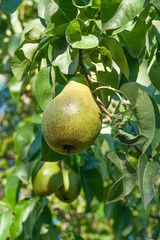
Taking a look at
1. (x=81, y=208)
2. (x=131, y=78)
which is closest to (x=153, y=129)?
(x=131, y=78)

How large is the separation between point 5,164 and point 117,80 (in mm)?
3449

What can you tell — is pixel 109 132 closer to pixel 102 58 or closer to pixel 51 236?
pixel 51 236

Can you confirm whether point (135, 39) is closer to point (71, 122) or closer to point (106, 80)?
point (106, 80)

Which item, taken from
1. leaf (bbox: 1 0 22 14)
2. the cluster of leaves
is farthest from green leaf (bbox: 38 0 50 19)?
leaf (bbox: 1 0 22 14)

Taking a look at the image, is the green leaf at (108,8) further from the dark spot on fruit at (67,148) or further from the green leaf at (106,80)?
the dark spot on fruit at (67,148)

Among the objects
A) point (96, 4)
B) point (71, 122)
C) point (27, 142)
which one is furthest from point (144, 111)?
point (27, 142)

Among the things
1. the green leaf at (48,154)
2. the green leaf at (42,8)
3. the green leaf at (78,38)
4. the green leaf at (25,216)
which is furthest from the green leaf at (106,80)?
the green leaf at (25,216)

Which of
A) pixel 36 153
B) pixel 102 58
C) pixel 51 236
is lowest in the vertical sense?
pixel 51 236

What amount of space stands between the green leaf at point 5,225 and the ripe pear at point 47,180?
19 centimetres

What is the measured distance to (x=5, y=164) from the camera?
422 cm

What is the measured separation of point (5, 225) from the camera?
1.47 metres

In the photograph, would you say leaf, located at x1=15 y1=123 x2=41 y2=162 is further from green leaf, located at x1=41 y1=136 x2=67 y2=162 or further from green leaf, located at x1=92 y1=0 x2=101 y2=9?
green leaf, located at x1=92 y1=0 x2=101 y2=9

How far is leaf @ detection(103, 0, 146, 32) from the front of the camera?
2.75ft

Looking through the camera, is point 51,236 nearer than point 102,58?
No
